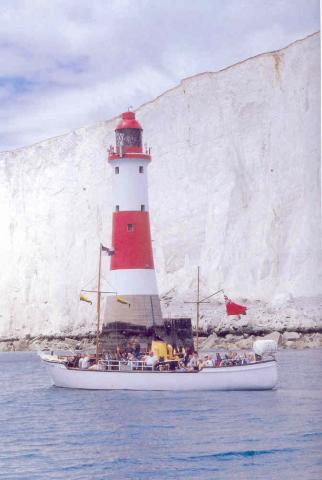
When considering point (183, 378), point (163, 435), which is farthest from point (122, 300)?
point (163, 435)

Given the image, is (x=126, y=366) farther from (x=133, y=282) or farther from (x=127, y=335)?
(x=133, y=282)

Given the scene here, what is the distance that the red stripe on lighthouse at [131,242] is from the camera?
21672 millimetres

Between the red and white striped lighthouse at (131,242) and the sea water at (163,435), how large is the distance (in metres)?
2.23

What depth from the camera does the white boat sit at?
19.6 m

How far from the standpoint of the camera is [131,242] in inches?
857

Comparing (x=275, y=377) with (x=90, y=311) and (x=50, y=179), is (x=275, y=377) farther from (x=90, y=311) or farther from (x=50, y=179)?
(x=50, y=179)

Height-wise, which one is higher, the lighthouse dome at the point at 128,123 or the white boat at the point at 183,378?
the lighthouse dome at the point at 128,123

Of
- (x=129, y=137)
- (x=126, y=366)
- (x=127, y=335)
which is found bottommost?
(x=126, y=366)

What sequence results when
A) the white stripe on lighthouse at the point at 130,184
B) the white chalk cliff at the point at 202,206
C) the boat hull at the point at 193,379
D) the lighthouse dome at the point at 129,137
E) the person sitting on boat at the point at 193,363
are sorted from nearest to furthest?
the boat hull at the point at 193,379 < the person sitting on boat at the point at 193,363 < the white stripe on lighthouse at the point at 130,184 < the lighthouse dome at the point at 129,137 < the white chalk cliff at the point at 202,206

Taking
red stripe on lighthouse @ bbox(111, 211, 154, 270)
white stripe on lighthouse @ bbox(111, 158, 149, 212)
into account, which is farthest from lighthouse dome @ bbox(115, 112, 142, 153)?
red stripe on lighthouse @ bbox(111, 211, 154, 270)

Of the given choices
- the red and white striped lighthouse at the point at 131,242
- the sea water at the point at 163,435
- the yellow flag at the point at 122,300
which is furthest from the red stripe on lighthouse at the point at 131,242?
the sea water at the point at 163,435

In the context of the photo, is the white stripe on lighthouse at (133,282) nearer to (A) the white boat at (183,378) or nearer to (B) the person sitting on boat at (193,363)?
(A) the white boat at (183,378)

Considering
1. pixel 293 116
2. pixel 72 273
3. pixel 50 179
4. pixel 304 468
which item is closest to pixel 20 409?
pixel 304 468

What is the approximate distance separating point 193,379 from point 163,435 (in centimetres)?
543
